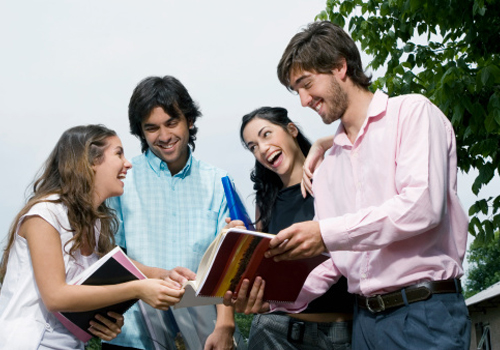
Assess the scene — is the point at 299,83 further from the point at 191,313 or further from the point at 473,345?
the point at 473,345

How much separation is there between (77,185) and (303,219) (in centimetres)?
122

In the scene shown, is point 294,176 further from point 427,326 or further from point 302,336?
point 427,326

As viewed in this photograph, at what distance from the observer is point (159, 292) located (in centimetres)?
298

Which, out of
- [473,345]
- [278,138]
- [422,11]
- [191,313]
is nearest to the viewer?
[191,313]

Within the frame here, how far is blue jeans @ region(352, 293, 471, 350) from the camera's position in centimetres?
267

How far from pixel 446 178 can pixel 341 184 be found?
0.52 m

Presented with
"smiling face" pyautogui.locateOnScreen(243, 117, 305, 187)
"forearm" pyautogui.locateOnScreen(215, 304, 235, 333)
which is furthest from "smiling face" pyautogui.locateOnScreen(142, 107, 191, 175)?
"forearm" pyautogui.locateOnScreen(215, 304, 235, 333)

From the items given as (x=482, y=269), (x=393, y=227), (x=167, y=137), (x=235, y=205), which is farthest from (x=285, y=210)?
(x=482, y=269)

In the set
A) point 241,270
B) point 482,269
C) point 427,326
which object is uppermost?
point 241,270

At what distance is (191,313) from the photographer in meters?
3.78

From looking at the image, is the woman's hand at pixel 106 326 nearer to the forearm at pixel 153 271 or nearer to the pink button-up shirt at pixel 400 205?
the forearm at pixel 153 271

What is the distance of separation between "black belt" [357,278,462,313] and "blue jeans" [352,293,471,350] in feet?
0.06

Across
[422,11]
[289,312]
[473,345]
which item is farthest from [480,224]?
[473,345]

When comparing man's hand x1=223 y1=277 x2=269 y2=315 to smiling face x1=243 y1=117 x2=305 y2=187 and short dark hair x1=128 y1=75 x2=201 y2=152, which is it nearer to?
smiling face x1=243 y1=117 x2=305 y2=187
